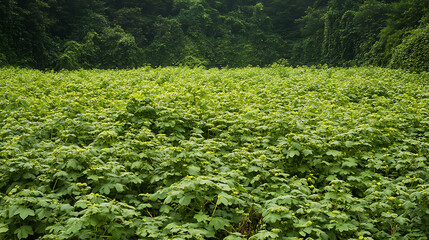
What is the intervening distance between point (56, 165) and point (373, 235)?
3.49 m

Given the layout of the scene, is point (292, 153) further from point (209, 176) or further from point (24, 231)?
point (24, 231)

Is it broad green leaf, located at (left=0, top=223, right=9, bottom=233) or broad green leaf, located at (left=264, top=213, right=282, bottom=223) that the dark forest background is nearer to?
broad green leaf, located at (left=264, top=213, right=282, bottom=223)

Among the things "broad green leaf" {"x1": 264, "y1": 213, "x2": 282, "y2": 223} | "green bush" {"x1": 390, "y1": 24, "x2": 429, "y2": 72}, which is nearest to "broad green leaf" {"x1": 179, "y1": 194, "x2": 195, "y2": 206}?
"broad green leaf" {"x1": 264, "y1": 213, "x2": 282, "y2": 223}

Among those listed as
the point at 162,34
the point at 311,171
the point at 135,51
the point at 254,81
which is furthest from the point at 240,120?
the point at 162,34

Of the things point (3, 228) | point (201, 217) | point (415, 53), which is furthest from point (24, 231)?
point (415, 53)

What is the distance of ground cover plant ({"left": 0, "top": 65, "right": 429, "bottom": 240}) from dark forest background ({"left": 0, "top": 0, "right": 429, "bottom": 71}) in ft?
33.5

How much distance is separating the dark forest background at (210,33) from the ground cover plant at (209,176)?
10222 millimetres

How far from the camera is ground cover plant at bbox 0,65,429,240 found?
2.85 metres

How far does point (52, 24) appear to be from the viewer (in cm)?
2303

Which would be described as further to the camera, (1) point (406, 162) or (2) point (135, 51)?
(2) point (135, 51)

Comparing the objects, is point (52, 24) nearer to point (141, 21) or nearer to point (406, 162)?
point (141, 21)

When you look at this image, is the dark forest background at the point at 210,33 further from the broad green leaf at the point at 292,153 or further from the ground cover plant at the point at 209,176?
the broad green leaf at the point at 292,153

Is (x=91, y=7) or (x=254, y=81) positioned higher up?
(x=91, y=7)

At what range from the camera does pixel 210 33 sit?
30.4 meters
